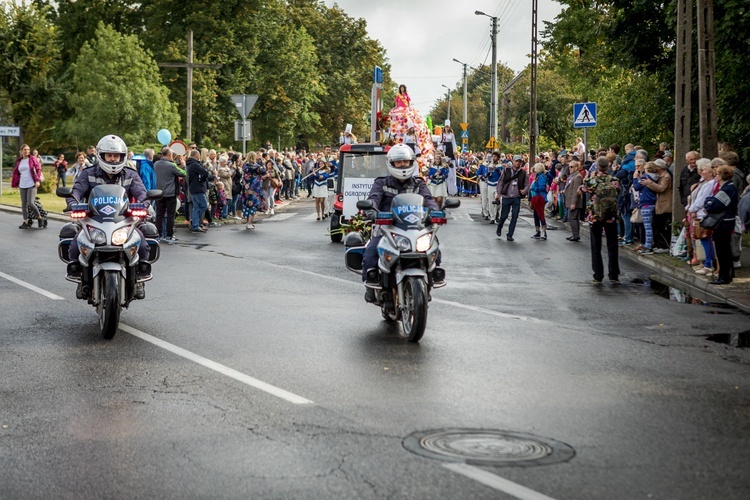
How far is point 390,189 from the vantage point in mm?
11266

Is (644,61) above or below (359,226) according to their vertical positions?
above

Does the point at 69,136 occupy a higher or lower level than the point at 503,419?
higher

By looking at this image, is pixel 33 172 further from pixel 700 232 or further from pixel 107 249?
pixel 107 249

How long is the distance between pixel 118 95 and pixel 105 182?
40898 millimetres

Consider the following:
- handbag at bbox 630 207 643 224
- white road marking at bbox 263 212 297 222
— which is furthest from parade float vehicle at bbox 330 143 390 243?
white road marking at bbox 263 212 297 222

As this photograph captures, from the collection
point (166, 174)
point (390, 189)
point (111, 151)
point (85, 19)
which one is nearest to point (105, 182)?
point (111, 151)

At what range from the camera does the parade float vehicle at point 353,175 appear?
913 inches

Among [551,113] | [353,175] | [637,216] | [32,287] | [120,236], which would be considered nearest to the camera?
[120,236]

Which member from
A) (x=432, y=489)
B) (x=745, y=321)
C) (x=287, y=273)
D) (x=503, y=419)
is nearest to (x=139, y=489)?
(x=432, y=489)

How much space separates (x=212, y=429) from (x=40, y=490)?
1417mm

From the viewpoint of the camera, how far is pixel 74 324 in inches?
445

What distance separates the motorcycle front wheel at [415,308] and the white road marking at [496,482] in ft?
13.3

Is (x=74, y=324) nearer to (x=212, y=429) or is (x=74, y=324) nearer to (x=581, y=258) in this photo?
(x=212, y=429)

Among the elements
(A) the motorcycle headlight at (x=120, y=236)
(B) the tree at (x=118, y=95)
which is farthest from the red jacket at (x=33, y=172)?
(B) the tree at (x=118, y=95)
